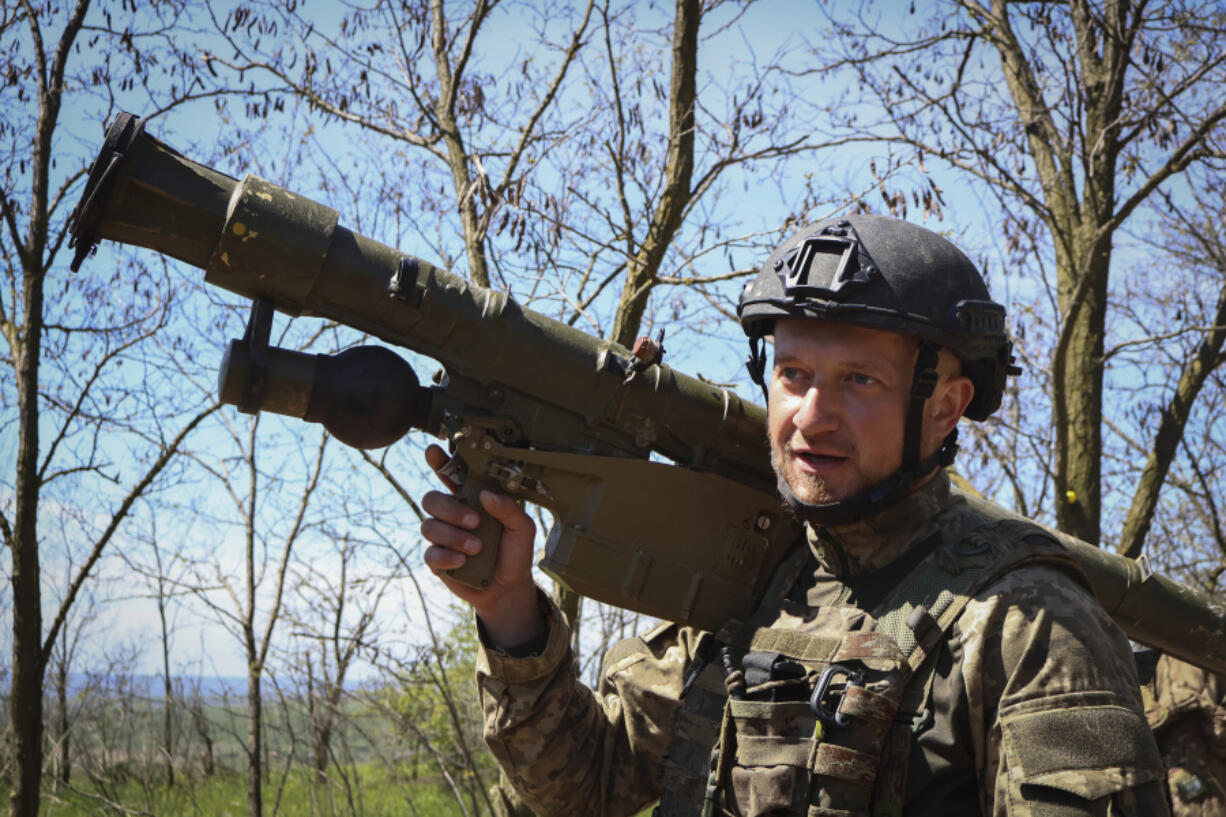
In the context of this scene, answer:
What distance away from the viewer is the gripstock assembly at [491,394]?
7.95 feet

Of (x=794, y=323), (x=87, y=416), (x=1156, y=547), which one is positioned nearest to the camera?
(x=794, y=323)

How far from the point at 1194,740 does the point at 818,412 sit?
3.36 meters

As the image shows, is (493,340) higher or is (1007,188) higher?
(1007,188)

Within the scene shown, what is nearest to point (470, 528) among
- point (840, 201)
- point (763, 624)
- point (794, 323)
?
point (763, 624)

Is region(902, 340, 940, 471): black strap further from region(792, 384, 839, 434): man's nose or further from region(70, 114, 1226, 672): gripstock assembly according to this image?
region(70, 114, 1226, 672): gripstock assembly

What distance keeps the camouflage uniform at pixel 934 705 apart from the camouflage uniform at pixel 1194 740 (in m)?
2.67

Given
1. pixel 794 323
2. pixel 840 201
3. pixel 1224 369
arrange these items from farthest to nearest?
pixel 1224 369 < pixel 840 201 < pixel 794 323

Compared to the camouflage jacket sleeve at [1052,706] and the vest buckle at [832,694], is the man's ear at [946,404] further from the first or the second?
the vest buckle at [832,694]

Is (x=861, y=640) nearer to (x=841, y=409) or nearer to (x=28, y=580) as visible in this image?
(x=841, y=409)

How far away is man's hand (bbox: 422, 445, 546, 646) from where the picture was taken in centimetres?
264

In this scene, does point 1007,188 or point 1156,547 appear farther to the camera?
point 1156,547

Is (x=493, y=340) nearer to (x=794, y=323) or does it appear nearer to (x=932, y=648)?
(x=794, y=323)

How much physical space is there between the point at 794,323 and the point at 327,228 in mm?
1118

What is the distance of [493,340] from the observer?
2689 mm
